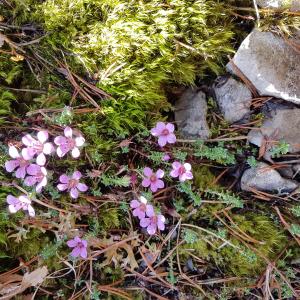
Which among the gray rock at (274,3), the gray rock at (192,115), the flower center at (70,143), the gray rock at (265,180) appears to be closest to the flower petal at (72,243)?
the flower center at (70,143)

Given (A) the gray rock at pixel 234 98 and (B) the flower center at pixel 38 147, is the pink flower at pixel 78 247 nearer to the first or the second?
(B) the flower center at pixel 38 147

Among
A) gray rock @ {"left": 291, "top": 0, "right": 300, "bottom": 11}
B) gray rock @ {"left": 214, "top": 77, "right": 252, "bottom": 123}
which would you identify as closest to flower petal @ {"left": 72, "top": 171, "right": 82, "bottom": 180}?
gray rock @ {"left": 214, "top": 77, "right": 252, "bottom": 123}

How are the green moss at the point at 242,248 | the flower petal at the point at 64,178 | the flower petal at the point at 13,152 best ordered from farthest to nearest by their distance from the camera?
1. the green moss at the point at 242,248
2. the flower petal at the point at 64,178
3. the flower petal at the point at 13,152

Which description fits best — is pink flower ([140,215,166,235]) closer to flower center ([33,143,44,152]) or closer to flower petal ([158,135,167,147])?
flower petal ([158,135,167,147])

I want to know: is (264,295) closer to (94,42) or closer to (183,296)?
(183,296)

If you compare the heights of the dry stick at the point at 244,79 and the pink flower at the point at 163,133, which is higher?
the dry stick at the point at 244,79

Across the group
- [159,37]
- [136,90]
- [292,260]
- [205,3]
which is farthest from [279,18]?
[292,260]
